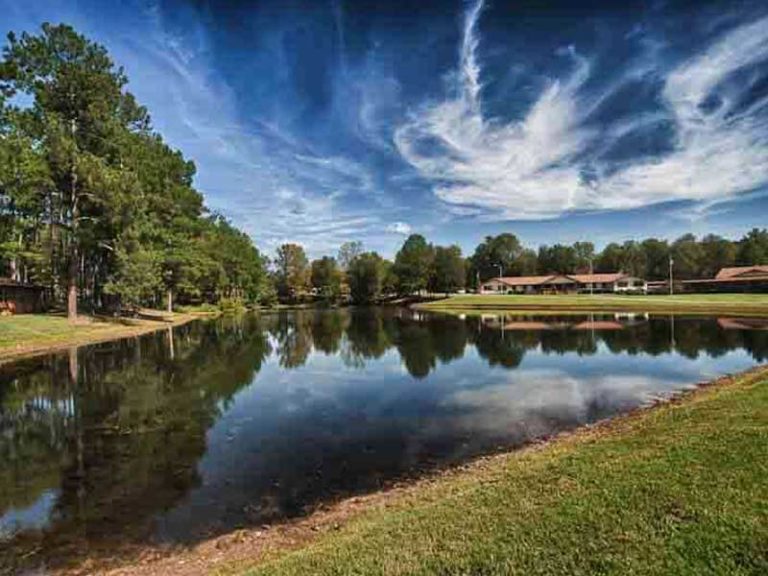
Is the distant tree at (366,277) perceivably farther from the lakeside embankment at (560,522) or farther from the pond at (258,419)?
the lakeside embankment at (560,522)

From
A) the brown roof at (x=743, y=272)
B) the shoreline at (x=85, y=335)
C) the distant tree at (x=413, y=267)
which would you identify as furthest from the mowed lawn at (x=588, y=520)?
the brown roof at (x=743, y=272)

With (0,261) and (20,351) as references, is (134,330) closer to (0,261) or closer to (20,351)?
(20,351)

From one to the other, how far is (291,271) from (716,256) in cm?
10292

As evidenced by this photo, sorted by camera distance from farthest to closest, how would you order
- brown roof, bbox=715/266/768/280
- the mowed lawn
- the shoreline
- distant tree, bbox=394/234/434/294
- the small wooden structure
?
1. distant tree, bbox=394/234/434/294
2. brown roof, bbox=715/266/768/280
3. the small wooden structure
4. the shoreline
5. the mowed lawn

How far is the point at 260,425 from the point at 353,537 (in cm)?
782

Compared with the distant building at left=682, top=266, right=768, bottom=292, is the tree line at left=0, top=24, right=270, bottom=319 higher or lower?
higher

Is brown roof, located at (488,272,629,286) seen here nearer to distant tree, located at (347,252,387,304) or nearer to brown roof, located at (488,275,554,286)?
brown roof, located at (488,275,554,286)

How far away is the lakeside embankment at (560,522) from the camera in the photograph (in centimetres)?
462

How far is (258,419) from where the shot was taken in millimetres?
13758

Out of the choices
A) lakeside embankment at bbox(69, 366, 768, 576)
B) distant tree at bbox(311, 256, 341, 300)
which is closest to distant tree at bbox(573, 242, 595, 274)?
distant tree at bbox(311, 256, 341, 300)

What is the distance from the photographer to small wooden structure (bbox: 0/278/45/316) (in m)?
40.7

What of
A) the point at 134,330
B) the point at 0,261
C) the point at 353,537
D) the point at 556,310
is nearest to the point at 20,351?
the point at 134,330

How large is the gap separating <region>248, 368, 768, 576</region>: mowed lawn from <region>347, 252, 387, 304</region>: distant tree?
105 m

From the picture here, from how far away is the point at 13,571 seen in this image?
625 centimetres
